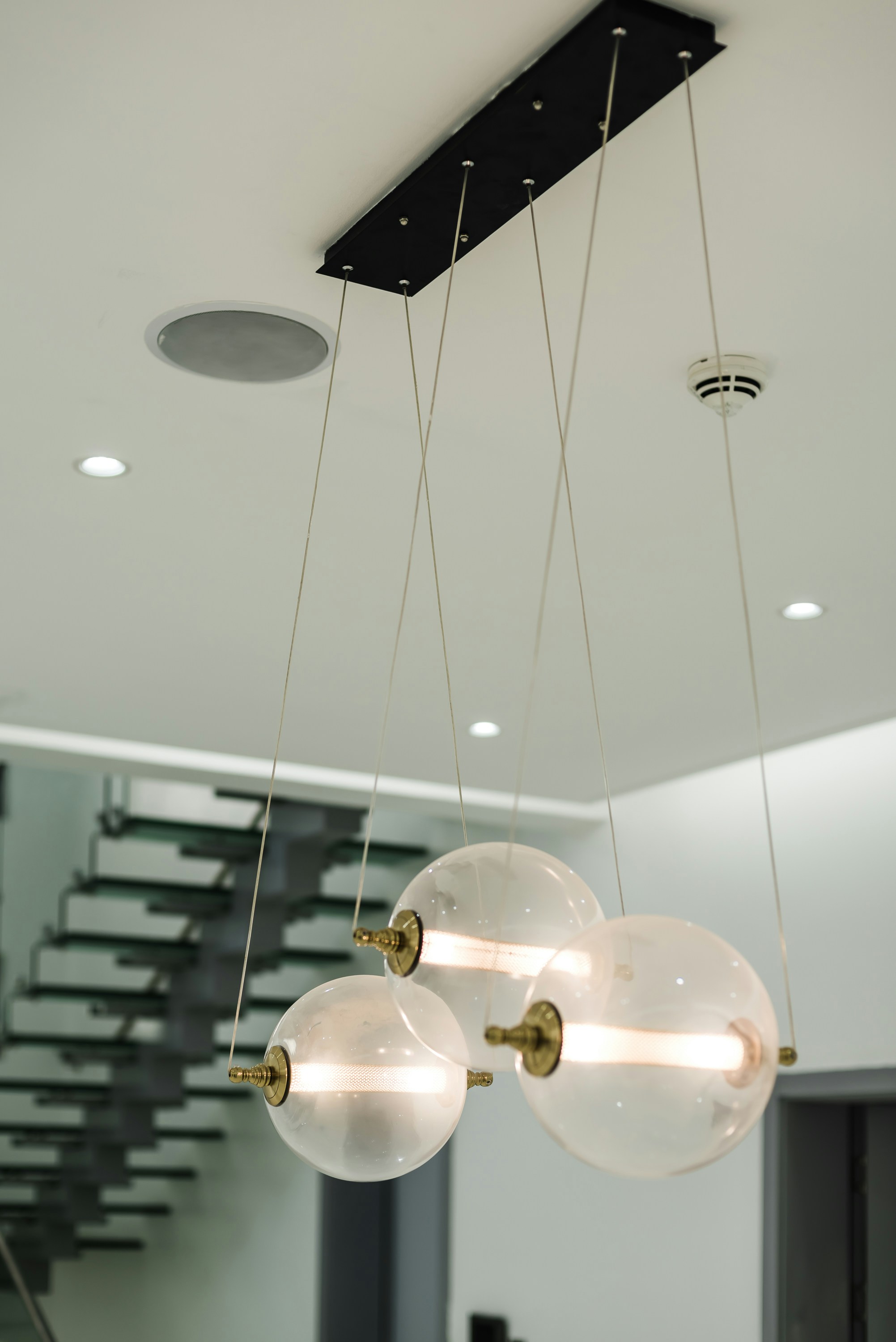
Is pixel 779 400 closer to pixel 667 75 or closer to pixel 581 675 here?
pixel 667 75

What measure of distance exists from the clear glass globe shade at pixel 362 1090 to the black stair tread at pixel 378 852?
468 centimetres

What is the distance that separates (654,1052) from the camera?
4.48 ft

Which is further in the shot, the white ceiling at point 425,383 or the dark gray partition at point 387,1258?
the dark gray partition at point 387,1258

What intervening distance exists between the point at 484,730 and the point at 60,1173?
15.2 feet

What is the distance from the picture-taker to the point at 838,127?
187 cm

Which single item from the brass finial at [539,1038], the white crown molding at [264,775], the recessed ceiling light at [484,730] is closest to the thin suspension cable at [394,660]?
the brass finial at [539,1038]

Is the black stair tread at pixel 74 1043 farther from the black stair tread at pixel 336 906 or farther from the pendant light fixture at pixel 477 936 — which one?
the pendant light fixture at pixel 477 936

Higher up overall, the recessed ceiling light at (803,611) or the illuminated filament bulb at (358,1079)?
the recessed ceiling light at (803,611)

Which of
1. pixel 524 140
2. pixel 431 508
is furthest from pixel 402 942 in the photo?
pixel 431 508

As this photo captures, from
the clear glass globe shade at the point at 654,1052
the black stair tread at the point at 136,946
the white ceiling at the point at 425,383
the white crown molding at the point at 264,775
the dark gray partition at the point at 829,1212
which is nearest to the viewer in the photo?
the clear glass globe shade at the point at 654,1052

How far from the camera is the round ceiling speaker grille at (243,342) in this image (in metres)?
2.36

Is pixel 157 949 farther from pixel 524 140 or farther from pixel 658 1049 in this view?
pixel 658 1049

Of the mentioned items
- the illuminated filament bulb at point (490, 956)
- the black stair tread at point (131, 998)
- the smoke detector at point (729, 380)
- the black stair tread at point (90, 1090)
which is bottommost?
the illuminated filament bulb at point (490, 956)

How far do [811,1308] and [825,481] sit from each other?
11.0 feet
